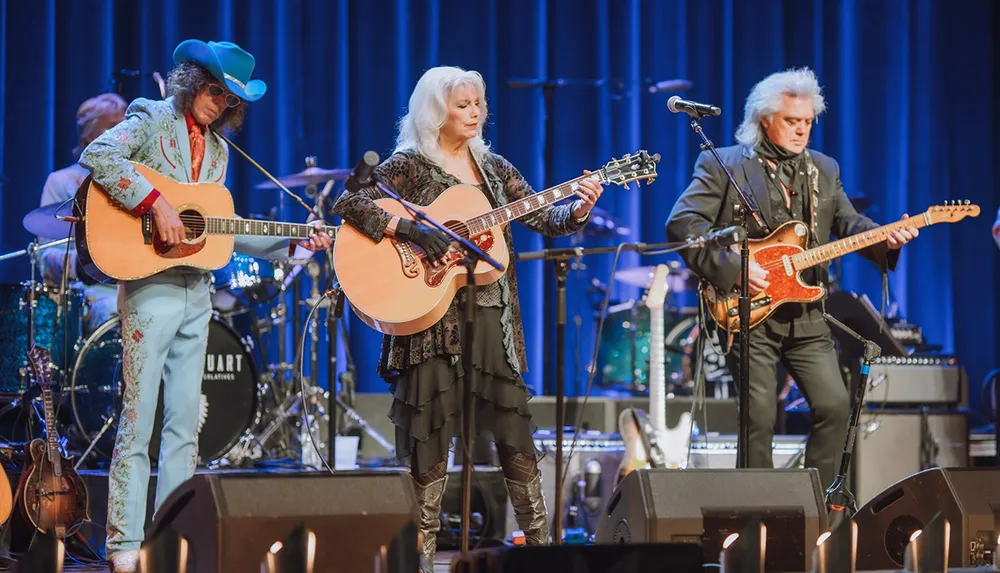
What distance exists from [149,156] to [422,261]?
119 centimetres

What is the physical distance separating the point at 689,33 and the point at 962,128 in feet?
7.77

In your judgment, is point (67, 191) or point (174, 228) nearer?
point (174, 228)

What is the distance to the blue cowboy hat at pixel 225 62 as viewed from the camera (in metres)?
4.63

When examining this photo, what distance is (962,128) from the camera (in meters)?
9.45

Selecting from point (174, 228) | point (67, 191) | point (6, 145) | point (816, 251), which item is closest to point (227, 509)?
point (174, 228)

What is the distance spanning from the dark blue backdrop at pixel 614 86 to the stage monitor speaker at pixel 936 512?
421 cm

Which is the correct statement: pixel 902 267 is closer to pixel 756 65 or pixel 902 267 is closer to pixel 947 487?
pixel 756 65

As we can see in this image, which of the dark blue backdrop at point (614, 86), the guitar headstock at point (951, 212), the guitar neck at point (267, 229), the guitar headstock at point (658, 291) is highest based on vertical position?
the dark blue backdrop at point (614, 86)

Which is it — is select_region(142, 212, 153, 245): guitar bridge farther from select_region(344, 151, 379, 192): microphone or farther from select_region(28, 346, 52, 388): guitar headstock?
select_region(28, 346, 52, 388): guitar headstock

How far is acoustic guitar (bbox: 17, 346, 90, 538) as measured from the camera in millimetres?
5203

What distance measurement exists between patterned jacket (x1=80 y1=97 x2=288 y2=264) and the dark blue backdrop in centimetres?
365

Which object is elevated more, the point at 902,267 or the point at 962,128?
the point at 962,128

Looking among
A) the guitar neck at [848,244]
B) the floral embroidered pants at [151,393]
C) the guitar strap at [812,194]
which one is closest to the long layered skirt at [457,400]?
the floral embroidered pants at [151,393]

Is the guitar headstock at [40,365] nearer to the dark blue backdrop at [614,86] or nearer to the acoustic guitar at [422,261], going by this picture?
the acoustic guitar at [422,261]
